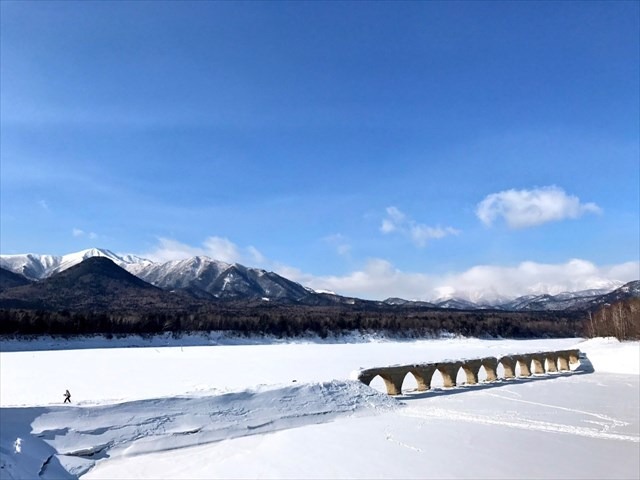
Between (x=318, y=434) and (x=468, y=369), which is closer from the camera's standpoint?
(x=318, y=434)

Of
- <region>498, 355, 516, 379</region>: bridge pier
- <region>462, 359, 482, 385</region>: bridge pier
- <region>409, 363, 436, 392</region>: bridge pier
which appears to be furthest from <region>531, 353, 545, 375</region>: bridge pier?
<region>409, 363, 436, 392</region>: bridge pier

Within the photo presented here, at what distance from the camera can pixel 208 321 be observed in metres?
112

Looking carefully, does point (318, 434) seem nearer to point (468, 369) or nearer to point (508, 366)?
point (468, 369)

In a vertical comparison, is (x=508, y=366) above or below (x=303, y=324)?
below

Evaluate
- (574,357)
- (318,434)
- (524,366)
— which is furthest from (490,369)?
(318,434)

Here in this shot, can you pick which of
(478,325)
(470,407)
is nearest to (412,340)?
(478,325)

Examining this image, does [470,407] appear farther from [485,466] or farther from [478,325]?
[478,325]

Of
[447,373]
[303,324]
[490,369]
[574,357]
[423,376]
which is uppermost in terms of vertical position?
[303,324]

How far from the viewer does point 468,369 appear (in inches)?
1353

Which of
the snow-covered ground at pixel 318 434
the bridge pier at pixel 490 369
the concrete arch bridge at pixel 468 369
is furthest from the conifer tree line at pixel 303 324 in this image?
the snow-covered ground at pixel 318 434

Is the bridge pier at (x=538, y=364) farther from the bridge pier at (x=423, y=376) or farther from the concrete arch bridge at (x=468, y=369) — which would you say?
the bridge pier at (x=423, y=376)

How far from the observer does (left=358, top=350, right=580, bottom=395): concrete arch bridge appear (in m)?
27.0

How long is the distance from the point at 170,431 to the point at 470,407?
47.1 ft

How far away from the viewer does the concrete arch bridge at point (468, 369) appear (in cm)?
2697
